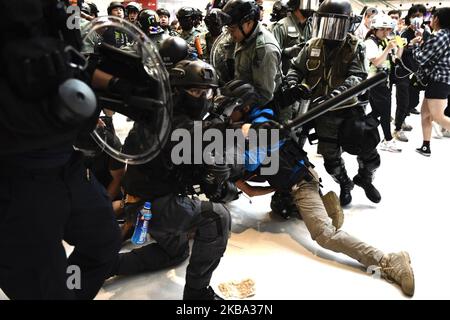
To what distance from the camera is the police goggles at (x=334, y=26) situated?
313 cm

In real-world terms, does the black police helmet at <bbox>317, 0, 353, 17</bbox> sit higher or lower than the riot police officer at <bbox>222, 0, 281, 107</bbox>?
higher

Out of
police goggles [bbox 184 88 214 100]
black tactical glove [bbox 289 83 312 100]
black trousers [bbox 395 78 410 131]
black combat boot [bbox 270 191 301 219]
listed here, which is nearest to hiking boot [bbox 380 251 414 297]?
black combat boot [bbox 270 191 301 219]

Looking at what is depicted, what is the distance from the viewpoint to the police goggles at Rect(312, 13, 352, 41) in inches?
123

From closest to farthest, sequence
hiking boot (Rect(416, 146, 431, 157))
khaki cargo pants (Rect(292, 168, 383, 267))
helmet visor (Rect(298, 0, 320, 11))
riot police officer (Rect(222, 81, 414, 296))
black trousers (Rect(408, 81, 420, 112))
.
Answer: riot police officer (Rect(222, 81, 414, 296)) < khaki cargo pants (Rect(292, 168, 383, 267)) < helmet visor (Rect(298, 0, 320, 11)) < hiking boot (Rect(416, 146, 431, 157)) < black trousers (Rect(408, 81, 420, 112))

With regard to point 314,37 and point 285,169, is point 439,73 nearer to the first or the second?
point 314,37

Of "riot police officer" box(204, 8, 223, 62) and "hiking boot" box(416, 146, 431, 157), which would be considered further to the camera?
"hiking boot" box(416, 146, 431, 157)

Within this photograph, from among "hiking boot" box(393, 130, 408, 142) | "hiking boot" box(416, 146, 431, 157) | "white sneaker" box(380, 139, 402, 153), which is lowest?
"hiking boot" box(393, 130, 408, 142)

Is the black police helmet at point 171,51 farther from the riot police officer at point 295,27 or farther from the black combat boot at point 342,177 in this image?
the riot police officer at point 295,27

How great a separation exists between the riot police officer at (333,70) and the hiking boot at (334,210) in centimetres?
59

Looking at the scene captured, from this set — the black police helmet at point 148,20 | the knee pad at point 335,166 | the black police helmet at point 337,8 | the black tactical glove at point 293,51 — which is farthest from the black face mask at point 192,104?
the black police helmet at point 148,20

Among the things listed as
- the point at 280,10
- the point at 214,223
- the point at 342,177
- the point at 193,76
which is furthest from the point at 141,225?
the point at 280,10

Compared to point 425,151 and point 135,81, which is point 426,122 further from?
point 135,81

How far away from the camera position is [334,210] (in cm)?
297

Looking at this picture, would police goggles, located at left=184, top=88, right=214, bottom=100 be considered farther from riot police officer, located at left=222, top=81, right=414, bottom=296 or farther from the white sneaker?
the white sneaker
